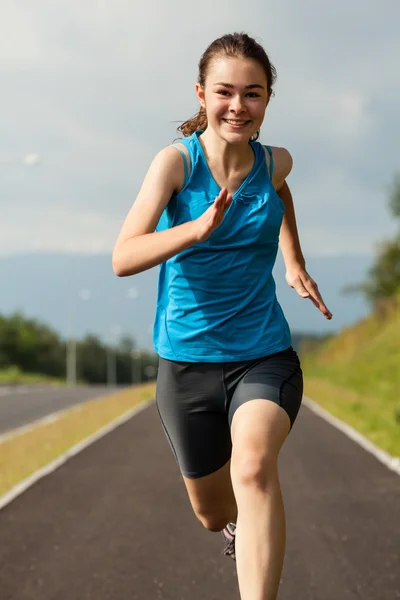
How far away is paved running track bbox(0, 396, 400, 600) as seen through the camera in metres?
5.73

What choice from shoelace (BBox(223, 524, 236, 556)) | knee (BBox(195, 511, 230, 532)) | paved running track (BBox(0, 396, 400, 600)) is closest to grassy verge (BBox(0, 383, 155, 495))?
paved running track (BBox(0, 396, 400, 600))

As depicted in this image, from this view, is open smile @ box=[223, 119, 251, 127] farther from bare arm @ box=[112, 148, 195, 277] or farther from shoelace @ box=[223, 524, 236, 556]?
shoelace @ box=[223, 524, 236, 556]

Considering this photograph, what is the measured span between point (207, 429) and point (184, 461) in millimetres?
225

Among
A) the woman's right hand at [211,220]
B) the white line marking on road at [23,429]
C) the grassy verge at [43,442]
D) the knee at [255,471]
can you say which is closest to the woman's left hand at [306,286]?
the knee at [255,471]

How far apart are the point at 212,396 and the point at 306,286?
72 centimetres

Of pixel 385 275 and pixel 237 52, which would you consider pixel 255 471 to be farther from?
pixel 385 275

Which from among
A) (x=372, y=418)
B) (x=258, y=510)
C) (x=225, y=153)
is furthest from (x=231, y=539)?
(x=372, y=418)

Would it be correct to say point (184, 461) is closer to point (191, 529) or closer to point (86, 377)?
point (191, 529)

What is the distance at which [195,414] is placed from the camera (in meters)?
4.20

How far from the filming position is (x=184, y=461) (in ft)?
14.3

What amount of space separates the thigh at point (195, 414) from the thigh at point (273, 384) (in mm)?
107

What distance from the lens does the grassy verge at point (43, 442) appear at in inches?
459

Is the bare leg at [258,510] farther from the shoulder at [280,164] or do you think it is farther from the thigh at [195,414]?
the shoulder at [280,164]

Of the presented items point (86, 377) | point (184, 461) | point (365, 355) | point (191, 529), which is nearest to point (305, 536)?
point (191, 529)
